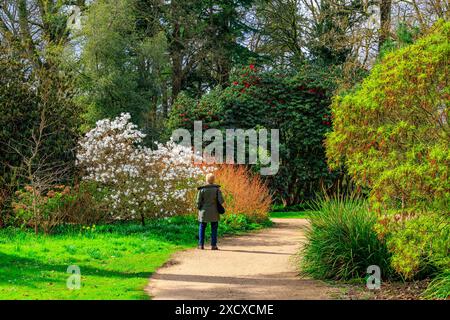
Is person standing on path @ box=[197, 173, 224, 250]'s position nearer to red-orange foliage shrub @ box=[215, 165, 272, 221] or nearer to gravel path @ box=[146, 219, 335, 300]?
gravel path @ box=[146, 219, 335, 300]

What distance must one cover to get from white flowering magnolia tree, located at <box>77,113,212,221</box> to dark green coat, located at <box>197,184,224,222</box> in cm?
305

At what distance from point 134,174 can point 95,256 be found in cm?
460

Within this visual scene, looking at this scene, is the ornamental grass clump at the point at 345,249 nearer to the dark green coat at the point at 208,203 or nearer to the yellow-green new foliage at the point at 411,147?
the yellow-green new foliage at the point at 411,147

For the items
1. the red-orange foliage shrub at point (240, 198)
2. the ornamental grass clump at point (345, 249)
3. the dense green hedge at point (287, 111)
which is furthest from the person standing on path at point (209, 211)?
the dense green hedge at point (287, 111)

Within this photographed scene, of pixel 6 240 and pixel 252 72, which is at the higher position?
pixel 252 72

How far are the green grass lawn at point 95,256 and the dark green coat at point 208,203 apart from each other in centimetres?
84

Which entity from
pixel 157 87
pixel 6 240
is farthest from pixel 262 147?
pixel 6 240

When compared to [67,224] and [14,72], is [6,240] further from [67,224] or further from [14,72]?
[14,72]

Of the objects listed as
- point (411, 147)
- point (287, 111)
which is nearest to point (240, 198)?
point (287, 111)

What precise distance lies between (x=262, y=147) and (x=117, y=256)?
11864 millimetres

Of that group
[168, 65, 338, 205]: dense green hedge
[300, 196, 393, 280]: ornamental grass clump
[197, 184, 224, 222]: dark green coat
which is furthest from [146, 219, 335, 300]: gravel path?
[168, 65, 338, 205]: dense green hedge

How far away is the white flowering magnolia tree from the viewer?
15508 millimetres

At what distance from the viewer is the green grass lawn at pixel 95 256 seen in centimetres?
813

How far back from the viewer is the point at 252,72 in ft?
76.9
